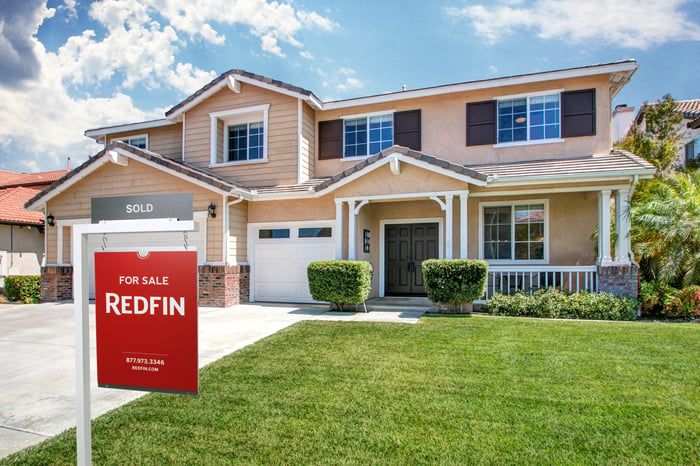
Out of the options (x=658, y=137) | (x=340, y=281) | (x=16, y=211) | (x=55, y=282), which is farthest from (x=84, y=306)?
(x=658, y=137)

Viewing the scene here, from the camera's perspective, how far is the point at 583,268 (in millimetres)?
9883

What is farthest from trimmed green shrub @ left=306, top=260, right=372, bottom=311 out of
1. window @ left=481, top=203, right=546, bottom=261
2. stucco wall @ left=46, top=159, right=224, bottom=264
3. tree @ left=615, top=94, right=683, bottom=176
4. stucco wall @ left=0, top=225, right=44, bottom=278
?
stucco wall @ left=0, top=225, right=44, bottom=278

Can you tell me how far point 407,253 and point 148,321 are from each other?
10565 mm

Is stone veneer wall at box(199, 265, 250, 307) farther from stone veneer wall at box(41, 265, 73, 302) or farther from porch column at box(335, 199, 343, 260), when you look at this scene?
stone veneer wall at box(41, 265, 73, 302)

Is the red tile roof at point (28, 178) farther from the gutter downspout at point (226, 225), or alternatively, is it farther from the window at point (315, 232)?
the window at point (315, 232)

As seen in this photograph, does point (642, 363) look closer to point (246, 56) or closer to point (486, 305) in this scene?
point (486, 305)

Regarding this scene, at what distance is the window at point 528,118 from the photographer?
1142 centimetres

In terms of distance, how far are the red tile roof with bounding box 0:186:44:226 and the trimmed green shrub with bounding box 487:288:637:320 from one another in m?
17.9

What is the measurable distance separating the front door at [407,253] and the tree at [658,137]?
8785mm

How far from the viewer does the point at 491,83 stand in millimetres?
11625

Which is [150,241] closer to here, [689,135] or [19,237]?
[19,237]

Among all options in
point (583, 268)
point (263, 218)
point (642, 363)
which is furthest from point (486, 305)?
point (263, 218)

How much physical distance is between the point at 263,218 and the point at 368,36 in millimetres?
6317

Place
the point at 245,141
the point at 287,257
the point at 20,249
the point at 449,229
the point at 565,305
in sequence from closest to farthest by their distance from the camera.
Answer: the point at 565,305 < the point at 449,229 < the point at 287,257 < the point at 245,141 < the point at 20,249
